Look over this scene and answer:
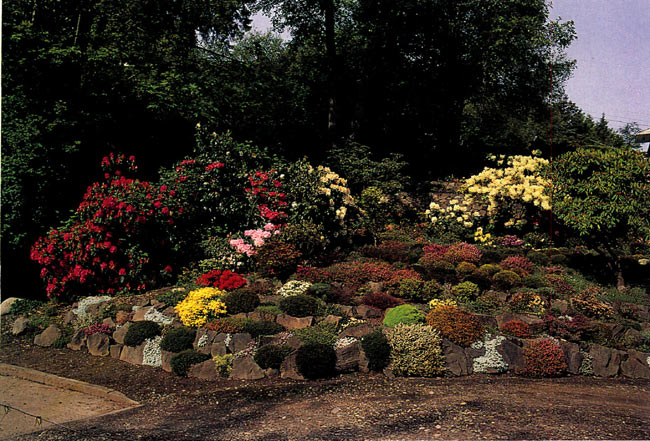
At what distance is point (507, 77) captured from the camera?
1975 centimetres

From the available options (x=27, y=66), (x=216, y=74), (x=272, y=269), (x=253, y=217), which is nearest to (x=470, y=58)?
(x=216, y=74)

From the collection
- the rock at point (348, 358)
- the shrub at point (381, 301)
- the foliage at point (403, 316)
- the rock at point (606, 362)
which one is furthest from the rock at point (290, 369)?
the rock at point (606, 362)

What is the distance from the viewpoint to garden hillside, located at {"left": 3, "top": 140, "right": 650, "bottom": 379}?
7.21 m

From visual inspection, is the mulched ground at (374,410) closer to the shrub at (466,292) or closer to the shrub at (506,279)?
the shrub at (466,292)

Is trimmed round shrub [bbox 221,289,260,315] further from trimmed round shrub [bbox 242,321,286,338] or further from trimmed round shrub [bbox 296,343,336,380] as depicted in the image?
trimmed round shrub [bbox 296,343,336,380]

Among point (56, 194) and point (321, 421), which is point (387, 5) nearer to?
point (56, 194)

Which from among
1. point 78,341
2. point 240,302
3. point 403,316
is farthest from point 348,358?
point 78,341

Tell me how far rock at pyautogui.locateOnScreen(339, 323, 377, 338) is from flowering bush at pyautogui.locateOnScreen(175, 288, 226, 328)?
6.81ft

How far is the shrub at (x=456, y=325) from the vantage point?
7.33 m

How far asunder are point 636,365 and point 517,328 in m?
1.50

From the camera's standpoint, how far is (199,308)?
8539 mm

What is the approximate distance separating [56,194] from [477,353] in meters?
8.68

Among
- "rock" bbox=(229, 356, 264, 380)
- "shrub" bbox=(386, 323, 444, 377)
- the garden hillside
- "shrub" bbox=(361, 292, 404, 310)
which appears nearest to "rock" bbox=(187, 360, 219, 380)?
the garden hillside

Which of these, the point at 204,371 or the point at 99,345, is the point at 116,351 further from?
the point at 204,371
